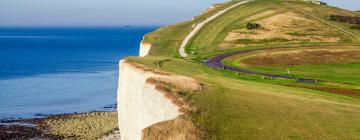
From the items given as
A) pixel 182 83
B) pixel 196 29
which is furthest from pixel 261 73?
pixel 196 29

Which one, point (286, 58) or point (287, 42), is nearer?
point (286, 58)

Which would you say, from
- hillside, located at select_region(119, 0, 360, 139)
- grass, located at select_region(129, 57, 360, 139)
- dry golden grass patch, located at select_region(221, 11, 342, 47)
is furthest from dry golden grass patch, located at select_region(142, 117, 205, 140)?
dry golden grass patch, located at select_region(221, 11, 342, 47)

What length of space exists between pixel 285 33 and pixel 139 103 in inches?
2706

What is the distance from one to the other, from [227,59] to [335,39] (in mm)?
30781

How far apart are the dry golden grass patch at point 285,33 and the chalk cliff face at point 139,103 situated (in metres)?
49.8

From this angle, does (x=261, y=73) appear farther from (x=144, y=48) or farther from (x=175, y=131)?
(x=175, y=131)

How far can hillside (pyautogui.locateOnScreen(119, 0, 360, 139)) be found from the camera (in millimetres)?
21906

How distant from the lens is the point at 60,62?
152625 millimetres

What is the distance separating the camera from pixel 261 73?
59469 millimetres

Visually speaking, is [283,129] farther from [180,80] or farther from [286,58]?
[286,58]

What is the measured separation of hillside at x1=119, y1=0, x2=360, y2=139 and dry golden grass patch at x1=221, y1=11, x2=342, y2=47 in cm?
19

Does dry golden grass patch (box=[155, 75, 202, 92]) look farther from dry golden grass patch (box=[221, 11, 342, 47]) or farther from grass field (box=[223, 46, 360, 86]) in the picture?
dry golden grass patch (box=[221, 11, 342, 47])

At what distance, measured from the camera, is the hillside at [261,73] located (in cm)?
2191

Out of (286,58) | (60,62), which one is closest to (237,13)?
(286,58)
